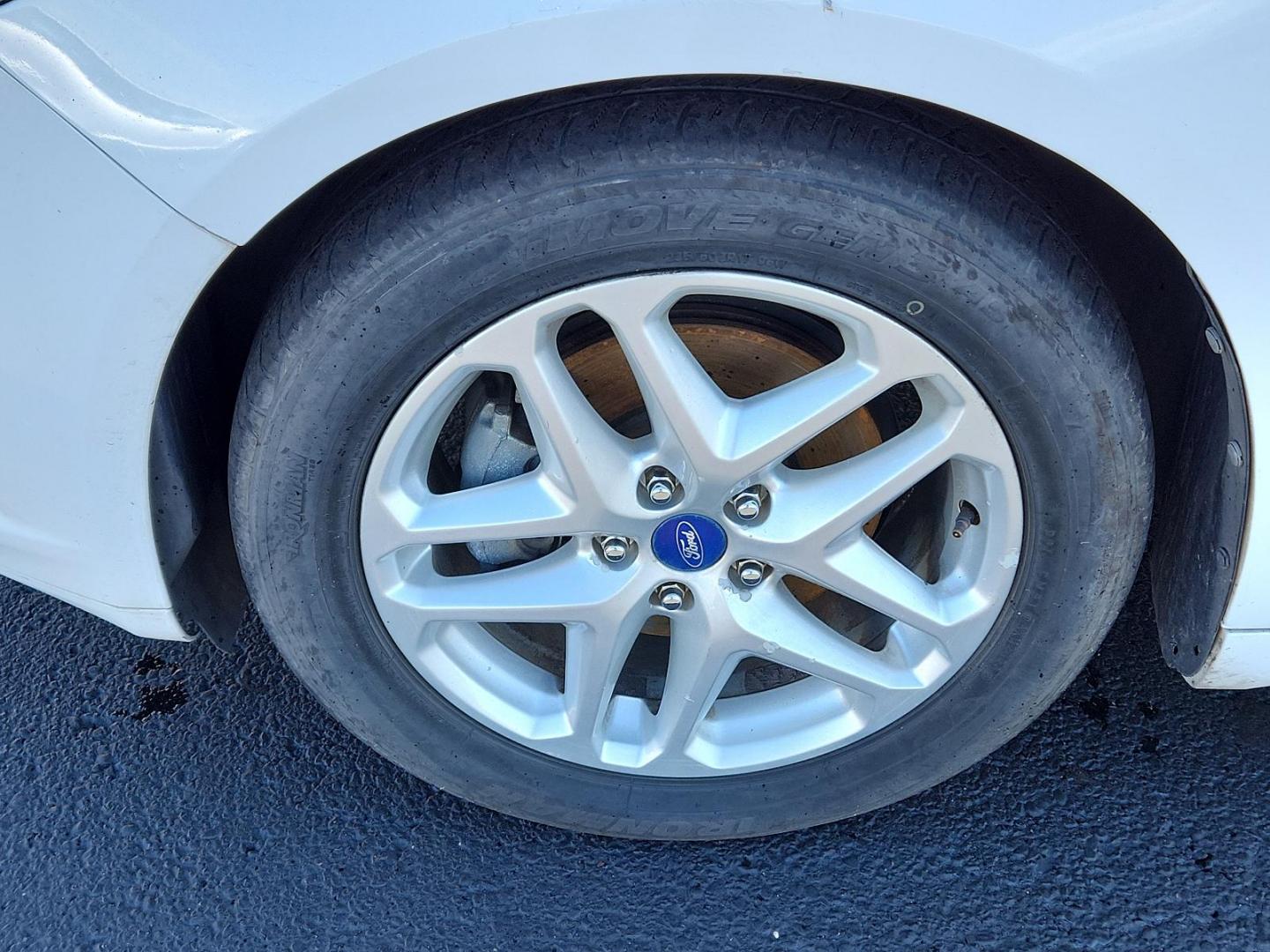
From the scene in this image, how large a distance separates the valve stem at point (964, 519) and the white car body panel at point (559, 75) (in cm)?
40

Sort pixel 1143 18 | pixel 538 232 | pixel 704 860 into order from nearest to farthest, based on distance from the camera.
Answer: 1. pixel 1143 18
2. pixel 538 232
3. pixel 704 860

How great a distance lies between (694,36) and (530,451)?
0.61 m

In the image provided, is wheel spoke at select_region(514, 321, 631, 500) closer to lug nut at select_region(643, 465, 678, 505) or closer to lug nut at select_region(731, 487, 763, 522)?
lug nut at select_region(643, 465, 678, 505)

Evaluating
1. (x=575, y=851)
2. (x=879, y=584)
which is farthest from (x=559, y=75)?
(x=575, y=851)

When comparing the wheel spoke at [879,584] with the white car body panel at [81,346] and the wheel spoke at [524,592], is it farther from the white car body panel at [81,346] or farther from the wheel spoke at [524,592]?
the white car body panel at [81,346]

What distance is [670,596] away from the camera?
53.0 inches

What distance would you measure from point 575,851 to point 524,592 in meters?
0.46

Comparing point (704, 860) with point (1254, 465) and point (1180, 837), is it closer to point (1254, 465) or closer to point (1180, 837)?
point (1180, 837)

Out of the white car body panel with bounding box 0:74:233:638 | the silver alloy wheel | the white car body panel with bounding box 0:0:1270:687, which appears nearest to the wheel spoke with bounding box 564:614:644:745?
the silver alloy wheel

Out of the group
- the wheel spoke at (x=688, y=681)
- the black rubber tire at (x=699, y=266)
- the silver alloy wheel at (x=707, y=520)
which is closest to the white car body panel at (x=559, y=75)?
the black rubber tire at (x=699, y=266)

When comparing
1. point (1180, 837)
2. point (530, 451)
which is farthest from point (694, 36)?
point (1180, 837)

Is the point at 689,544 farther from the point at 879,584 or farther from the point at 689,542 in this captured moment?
the point at 879,584

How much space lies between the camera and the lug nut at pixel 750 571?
133 centimetres

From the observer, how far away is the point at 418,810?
1.61 metres
